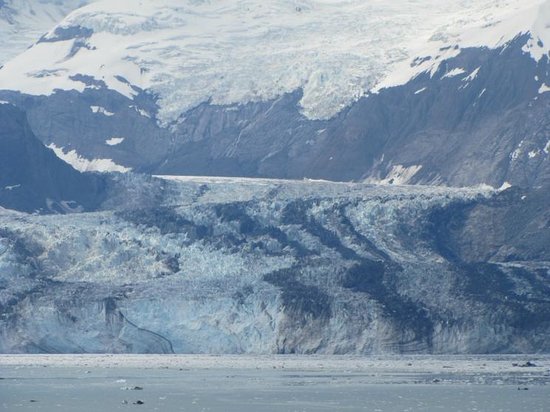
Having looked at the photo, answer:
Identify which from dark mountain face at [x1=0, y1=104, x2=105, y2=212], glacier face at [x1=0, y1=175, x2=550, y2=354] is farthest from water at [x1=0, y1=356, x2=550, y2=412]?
dark mountain face at [x1=0, y1=104, x2=105, y2=212]

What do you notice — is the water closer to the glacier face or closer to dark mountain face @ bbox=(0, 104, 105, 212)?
the glacier face

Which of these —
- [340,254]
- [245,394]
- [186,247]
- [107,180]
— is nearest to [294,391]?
[245,394]

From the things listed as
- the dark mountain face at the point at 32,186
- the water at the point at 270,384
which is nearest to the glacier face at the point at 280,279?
the water at the point at 270,384

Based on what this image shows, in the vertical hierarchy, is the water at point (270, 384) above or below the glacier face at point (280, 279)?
below

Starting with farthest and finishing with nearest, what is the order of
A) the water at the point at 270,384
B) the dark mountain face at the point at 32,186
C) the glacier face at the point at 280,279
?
the dark mountain face at the point at 32,186, the glacier face at the point at 280,279, the water at the point at 270,384

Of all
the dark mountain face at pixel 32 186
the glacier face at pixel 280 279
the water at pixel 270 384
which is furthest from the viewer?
the dark mountain face at pixel 32 186

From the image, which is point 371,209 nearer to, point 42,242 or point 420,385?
point 42,242

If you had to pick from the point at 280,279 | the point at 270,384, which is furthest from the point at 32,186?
the point at 270,384

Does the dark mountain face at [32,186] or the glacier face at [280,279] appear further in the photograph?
the dark mountain face at [32,186]

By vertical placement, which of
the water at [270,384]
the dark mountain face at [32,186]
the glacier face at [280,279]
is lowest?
the water at [270,384]

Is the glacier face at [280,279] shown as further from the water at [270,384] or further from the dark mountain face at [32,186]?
the dark mountain face at [32,186]

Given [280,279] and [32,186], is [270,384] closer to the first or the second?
[280,279]
